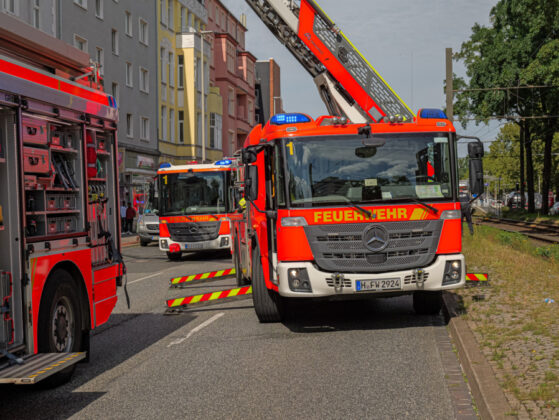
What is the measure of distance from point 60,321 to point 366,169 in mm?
4001

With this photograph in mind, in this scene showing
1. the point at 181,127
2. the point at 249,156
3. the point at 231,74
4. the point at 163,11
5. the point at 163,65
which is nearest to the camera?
the point at 249,156

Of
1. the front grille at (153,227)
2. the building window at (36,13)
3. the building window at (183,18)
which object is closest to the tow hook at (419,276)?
the front grille at (153,227)

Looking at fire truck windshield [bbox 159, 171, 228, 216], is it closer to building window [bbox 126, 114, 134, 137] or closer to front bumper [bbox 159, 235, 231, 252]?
front bumper [bbox 159, 235, 231, 252]

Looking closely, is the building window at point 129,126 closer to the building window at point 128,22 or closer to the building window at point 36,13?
the building window at point 128,22

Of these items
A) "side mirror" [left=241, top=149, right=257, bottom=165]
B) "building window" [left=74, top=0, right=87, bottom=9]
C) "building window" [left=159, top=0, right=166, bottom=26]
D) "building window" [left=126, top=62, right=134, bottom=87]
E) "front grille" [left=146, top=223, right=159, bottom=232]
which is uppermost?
"building window" [left=159, top=0, right=166, bottom=26]

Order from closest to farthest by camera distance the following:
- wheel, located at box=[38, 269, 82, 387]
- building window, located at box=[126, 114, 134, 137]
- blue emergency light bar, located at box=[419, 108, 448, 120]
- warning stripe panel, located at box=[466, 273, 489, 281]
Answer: wheel, located at box=[38, 269, 82, 387] < blue emergency light bar, located at box=[419, 108, 448, 120] < warning stripe panel, located at box=[466, 273, 489, 281] < building window, located at box=[126, 114, 134, 137]

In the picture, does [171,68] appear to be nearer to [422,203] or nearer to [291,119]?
[291,119]

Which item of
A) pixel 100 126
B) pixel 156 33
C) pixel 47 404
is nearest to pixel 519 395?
pixel 47 404

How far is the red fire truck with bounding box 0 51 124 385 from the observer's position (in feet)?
19.6

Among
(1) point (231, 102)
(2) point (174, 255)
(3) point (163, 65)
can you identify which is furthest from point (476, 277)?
(1) point (231, 102)

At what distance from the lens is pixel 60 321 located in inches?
269

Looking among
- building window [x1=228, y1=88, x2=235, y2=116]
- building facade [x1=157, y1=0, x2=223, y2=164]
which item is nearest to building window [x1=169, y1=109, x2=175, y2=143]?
building facade [x1=157, y1=0, x2=223, y2=164]

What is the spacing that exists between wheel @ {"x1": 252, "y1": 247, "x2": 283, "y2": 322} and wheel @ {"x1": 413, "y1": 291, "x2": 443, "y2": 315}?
1.80 m

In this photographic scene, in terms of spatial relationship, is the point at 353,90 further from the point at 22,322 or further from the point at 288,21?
the point at 22,322
